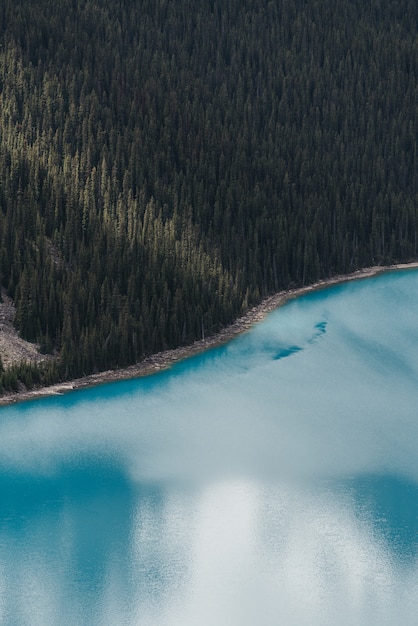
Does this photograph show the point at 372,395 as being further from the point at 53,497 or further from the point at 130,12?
the point at 130,12

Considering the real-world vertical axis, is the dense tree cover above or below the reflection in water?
above

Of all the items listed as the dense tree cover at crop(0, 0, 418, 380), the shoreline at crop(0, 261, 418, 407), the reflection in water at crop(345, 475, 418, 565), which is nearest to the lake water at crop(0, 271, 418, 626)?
the reflection in water at crop(345, 475, 418, 565)

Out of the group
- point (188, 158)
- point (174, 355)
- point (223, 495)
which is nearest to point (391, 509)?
A: point (223, 495)

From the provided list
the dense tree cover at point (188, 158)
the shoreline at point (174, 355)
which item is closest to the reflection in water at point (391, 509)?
the shoreline at point (174, 355)

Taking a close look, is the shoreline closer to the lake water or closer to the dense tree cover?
the dense tree cover

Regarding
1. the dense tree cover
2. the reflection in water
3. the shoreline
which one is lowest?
the reflection in water

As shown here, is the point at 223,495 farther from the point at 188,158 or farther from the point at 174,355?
the point at 188,158

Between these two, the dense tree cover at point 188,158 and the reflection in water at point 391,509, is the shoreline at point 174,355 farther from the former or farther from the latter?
the reflection in water at point 391,509
